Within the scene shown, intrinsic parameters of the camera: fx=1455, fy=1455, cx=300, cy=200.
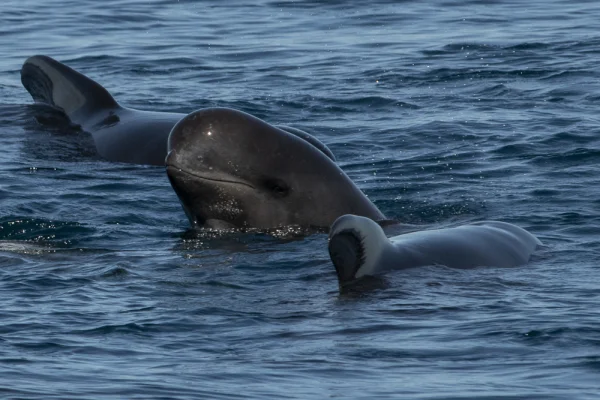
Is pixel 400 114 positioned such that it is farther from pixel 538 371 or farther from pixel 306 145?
pixel 538 371

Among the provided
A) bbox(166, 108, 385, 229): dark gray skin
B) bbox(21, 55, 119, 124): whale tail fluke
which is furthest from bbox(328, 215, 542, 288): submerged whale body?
bbox(21, 55, 119, 124): whale tail fluke

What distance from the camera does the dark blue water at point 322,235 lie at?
9.27 m

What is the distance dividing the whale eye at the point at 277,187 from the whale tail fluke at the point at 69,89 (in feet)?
→ 22.8

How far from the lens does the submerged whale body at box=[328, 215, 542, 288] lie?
10.6m

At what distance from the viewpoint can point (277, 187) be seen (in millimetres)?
12820

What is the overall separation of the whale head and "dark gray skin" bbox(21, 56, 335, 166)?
7.23 meters

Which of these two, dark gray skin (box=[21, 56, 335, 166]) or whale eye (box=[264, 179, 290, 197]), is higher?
whale eye (box=[264, 179, 290, 197])

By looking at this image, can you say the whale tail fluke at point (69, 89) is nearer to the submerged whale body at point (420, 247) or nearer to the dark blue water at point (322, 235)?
the dark blue water at point (322, 235)

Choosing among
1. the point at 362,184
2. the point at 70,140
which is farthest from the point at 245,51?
the point at 362,184

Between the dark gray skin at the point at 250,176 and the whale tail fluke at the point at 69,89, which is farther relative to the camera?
the whale tail fluke at the point at 69,89

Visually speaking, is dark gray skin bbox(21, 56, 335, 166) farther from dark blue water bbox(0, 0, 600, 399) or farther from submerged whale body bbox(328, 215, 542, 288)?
submerged whale body bbox(328, 215, 542, 288)

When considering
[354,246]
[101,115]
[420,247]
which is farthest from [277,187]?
[101,115]

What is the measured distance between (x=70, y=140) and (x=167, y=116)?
142 centimetres

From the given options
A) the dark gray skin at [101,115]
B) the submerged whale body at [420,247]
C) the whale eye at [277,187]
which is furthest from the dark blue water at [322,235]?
the whale eye at [277,187]
